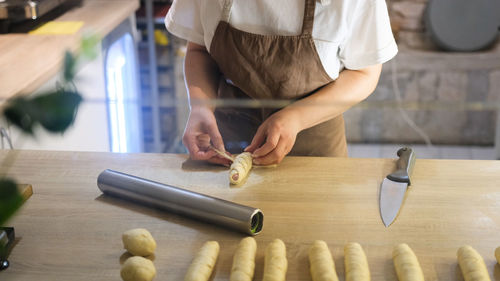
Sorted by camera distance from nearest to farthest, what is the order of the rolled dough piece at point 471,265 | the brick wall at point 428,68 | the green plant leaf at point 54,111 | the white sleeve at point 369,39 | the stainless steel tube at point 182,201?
the green plant leaf at point 54,111 < the rolled dough piece at point 471,265 < the stainless steel tube at point 182,201 < the white sleeve at point 369,39 < the brick wall at point 428,68

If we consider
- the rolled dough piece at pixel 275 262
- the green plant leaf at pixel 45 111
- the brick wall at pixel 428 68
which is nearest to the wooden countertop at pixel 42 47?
the rolled dough piece at pixel 275 262

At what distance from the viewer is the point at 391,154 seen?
2.96ft

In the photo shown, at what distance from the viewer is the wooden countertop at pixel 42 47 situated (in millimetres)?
1085

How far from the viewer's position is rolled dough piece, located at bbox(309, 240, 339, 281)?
0.59 m

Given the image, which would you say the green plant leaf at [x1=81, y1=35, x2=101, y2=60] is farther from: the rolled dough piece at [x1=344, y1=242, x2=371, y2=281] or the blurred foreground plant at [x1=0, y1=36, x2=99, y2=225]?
the rolled dough piece at [x1=344, y1=242, x2=371, y2=281]

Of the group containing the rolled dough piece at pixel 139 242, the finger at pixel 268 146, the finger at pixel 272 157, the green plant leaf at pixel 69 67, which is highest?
the green plant leaf at pixel 69 67

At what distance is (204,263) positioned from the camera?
61cm

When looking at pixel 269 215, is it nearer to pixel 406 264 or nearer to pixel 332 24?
pixel 406 264

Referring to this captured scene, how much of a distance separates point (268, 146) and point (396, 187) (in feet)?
0.65

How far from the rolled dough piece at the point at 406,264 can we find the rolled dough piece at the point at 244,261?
0.15 m

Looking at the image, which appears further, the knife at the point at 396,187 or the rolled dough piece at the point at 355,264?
the knife at the point at 396,187

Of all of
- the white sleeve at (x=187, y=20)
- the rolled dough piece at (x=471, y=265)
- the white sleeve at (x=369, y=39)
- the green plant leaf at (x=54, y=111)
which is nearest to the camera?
the green plant leaf at (x=54, y=111)

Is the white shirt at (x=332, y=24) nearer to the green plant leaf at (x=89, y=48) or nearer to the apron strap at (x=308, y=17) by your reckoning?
the apron strap at (x=308, y=17)

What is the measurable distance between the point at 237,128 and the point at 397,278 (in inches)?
14.1
